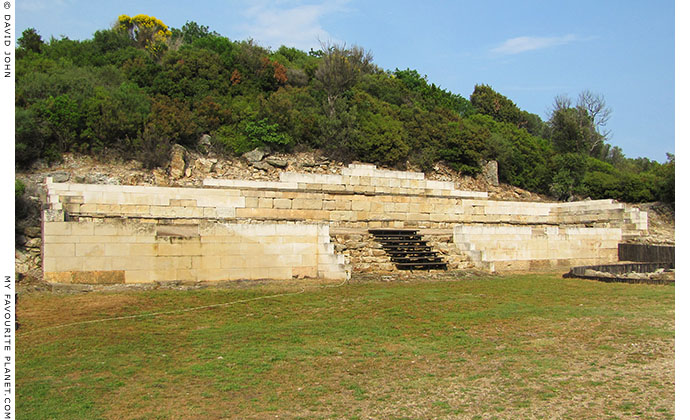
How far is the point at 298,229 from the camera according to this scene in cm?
1375

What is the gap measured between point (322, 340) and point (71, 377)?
3.19m

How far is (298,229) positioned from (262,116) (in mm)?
20083

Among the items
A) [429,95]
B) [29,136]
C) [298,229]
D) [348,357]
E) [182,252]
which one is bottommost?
[348,357]

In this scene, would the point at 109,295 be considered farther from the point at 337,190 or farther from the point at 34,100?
the point at 34,100

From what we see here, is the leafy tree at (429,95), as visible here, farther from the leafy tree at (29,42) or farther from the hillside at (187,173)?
the leafy tree at (29,42)

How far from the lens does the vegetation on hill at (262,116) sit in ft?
91.6

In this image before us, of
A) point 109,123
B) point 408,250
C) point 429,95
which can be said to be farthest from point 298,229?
point 429,95

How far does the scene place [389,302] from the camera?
34.4 ft

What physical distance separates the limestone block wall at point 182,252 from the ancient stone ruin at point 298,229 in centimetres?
2

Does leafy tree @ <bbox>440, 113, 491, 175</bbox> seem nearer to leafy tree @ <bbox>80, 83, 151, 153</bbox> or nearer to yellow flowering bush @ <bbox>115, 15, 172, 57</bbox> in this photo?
leafy tree @ <bbox>80, 83, 151, 153</bbox>

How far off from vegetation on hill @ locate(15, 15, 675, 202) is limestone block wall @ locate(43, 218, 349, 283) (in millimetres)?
16275

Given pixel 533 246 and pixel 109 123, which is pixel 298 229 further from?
pixel 109 123

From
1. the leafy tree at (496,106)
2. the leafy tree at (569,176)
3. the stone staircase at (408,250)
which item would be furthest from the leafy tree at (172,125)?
the leafy tree at (496,106)

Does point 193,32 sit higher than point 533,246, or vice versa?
point 193,32
